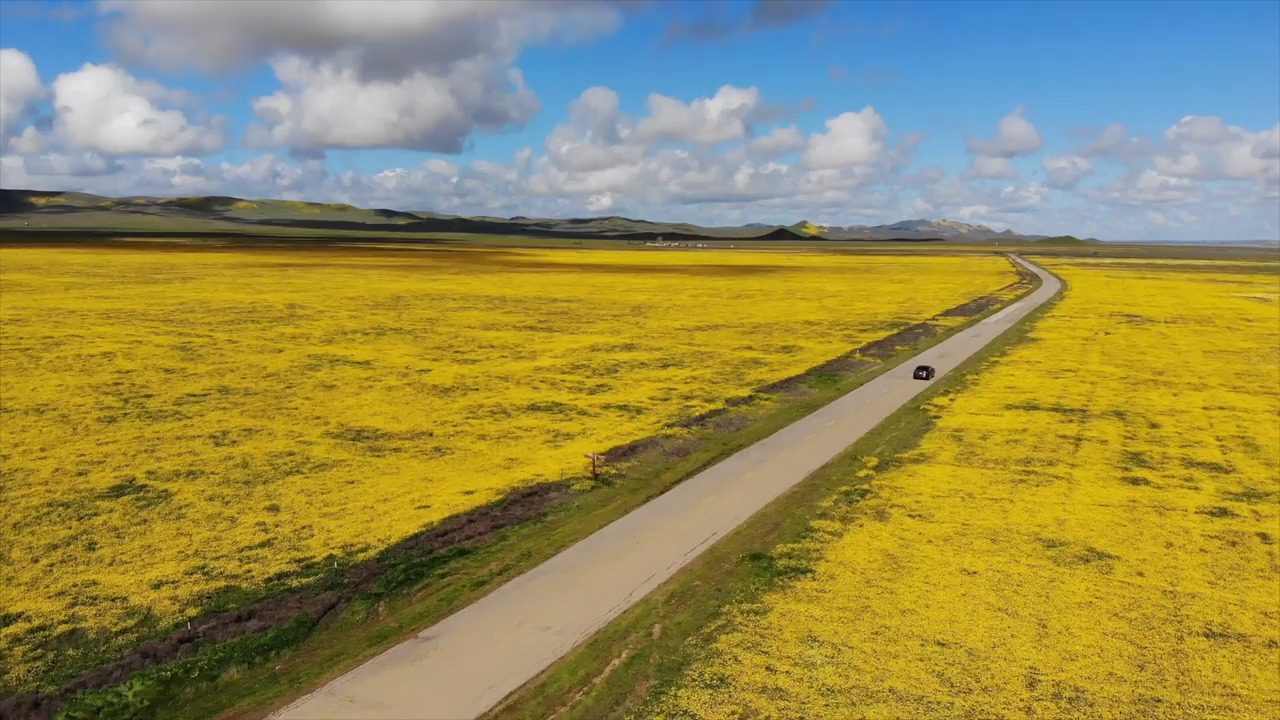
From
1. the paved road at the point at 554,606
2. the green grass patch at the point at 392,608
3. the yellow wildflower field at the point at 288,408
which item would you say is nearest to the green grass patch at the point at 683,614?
the green grass patch at the point at 392,608

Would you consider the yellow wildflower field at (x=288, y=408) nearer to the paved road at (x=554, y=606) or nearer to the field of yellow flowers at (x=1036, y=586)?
the paved road at (x=554, y=606)

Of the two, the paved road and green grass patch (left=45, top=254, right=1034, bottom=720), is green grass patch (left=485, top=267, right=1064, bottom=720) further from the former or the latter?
the paved road

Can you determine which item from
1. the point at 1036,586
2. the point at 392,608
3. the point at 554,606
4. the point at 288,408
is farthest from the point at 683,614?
the point at 288,408

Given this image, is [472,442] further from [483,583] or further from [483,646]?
[483,646]

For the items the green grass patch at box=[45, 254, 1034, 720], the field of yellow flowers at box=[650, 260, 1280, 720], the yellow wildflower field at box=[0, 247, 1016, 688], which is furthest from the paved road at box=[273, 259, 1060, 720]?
the yellow wildflower field at box=[0, 247, 1016, 688]

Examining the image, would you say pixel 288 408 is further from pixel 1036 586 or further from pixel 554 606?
pixel 1036 586
